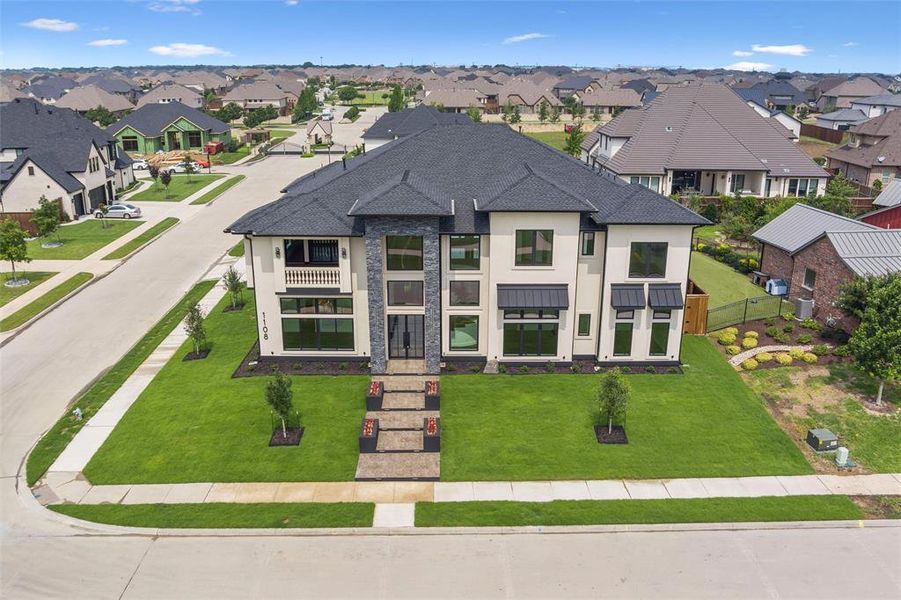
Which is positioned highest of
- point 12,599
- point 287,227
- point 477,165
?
point 477,165

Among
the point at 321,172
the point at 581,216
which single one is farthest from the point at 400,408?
the point at 321,172

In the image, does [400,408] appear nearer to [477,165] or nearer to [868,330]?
[477,165]

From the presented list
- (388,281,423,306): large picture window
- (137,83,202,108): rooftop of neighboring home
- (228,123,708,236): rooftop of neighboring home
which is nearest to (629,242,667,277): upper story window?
(228,123,708,236): rooftop of neighboring home

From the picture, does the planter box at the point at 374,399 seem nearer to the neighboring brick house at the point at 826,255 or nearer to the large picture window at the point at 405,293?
the large picture window at the point at 405,293

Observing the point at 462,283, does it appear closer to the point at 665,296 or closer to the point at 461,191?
the point at 461,191

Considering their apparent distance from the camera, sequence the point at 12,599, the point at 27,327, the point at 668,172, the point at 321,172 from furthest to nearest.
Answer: the point at 668,172, the point at 321,172, the point at 27,327, the point at 12,599

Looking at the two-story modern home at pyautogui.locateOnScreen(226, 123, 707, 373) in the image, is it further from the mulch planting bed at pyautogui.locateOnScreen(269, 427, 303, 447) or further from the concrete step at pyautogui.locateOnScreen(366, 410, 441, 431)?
the mulch planting bed at pyautogui.locateOnScreen(269, 427, 303, 447)
